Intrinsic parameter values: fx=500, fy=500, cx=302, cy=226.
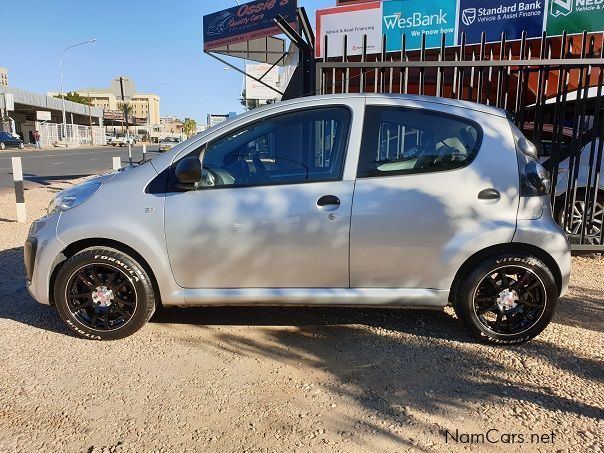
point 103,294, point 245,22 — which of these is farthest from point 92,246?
point 245,22

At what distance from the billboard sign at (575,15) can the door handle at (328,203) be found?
28.1 ft

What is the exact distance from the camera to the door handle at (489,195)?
3424mm

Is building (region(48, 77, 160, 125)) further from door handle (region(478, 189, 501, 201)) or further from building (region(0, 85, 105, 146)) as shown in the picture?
door handle (region(478, 189, 501, 201))

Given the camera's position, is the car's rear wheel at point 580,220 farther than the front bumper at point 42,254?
Yes

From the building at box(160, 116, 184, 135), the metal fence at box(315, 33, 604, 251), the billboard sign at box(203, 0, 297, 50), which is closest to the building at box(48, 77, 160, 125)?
the building at box(160, 116, 184, 135)

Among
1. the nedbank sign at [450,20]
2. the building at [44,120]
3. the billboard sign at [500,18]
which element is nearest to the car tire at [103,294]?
the nedbank sign at [450,20]

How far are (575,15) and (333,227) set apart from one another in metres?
9.07

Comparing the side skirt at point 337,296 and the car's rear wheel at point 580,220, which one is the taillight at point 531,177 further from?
the car's rear wheel at point 580,220

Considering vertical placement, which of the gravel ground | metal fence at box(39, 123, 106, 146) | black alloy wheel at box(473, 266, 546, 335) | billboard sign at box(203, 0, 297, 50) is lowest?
the gravel ground

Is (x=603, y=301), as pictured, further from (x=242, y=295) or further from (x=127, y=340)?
(x=127, y=340)

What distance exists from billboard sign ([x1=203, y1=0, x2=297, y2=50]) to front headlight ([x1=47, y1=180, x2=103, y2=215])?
9.34m

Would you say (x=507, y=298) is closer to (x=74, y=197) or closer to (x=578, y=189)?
(x=578, y=189)

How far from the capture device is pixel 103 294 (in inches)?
142

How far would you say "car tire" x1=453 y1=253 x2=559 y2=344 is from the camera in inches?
136
